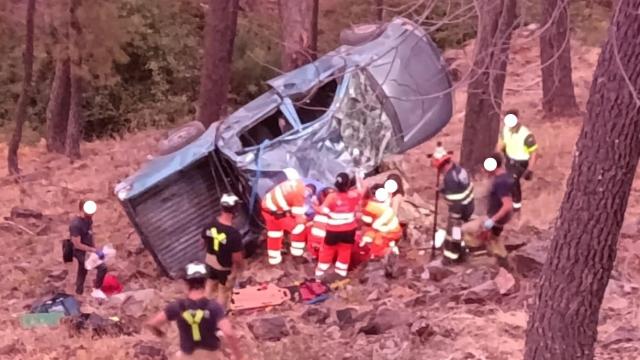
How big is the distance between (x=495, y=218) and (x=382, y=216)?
46.2 inches

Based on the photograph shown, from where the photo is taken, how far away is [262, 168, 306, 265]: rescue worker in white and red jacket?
35.3 feet

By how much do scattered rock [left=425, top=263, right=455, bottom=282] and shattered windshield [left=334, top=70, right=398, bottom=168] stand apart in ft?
7.37

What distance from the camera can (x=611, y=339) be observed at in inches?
326

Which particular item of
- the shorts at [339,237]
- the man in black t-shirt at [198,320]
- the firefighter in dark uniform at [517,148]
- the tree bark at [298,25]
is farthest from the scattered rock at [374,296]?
the tree bark at [298,25]

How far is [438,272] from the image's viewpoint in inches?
392

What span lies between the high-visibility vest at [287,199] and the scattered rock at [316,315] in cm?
152

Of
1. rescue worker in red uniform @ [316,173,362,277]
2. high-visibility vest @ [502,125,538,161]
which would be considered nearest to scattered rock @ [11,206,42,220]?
rescue worker in red uniform @ [316,173,362,277]

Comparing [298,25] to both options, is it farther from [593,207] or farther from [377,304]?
[593,207]

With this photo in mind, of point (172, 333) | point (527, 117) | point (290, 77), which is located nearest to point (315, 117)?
point (290, 77)

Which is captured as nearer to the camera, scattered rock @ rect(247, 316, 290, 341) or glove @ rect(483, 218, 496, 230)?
scattered rock @ rect(247, 316, 290, 341)

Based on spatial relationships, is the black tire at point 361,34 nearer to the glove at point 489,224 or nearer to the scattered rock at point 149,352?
the glove at point 489,224

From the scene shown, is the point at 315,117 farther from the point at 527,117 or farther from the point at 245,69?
the point at 245,69

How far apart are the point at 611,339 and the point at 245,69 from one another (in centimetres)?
1777

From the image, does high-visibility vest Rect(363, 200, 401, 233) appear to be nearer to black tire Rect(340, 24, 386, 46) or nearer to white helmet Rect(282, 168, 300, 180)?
white helmet Rect(282, 168, 300, 180)
